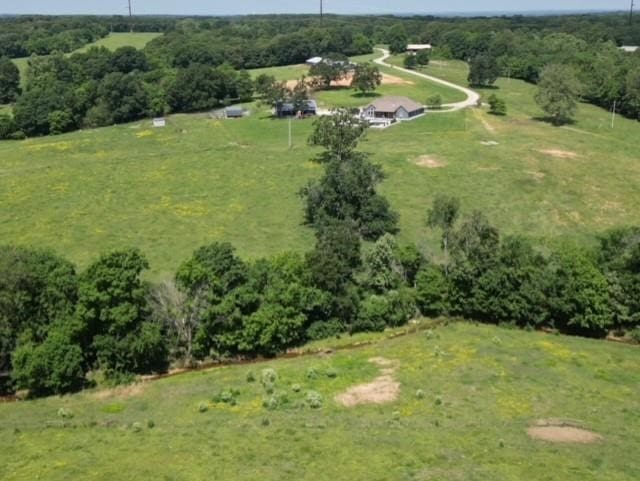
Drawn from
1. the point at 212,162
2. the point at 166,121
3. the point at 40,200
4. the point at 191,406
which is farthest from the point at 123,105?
the point at 191,406

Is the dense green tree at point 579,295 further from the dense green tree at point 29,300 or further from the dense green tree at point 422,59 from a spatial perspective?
the dense green tree at point 422,59

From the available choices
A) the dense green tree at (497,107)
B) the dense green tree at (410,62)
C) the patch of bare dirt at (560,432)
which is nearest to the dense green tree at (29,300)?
the patch of bare dirt at (560,432)

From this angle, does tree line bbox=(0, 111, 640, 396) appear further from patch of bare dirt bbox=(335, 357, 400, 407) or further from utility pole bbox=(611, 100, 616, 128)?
utility pole bbox=(611, 100, 616, 128)

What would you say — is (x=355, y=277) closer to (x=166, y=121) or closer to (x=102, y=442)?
(x=102, y=442)

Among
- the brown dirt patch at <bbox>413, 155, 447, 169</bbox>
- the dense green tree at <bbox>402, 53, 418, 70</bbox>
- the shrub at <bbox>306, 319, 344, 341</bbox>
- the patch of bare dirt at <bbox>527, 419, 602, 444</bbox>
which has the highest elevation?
the dense green tree at <bbox>402, 53, 418, 70</bbox>

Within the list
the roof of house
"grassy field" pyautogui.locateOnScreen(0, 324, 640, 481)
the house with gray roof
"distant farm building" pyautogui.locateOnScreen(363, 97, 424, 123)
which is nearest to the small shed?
the house with gray roof
